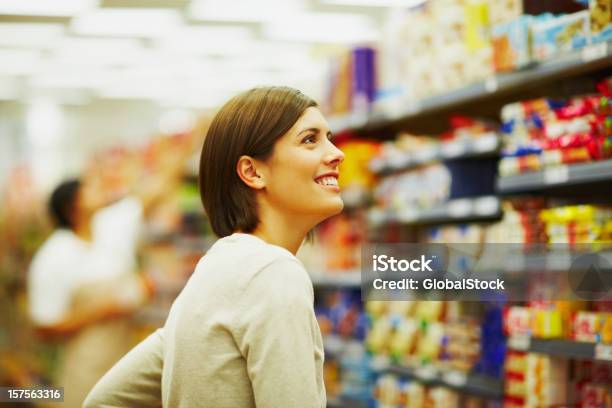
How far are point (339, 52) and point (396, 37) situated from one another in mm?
888

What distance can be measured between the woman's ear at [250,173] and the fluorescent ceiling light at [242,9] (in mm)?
6904

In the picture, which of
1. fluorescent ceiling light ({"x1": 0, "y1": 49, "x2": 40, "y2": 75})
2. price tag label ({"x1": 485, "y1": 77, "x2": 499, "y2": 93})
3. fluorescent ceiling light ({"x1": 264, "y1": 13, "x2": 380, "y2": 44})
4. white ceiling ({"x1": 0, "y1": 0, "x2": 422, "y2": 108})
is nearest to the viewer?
price tag label ({"x1": 485, "y1": 77, "x2": 499, "y2": 93})

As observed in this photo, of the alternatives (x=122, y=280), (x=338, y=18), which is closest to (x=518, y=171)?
(x=122, y=280)

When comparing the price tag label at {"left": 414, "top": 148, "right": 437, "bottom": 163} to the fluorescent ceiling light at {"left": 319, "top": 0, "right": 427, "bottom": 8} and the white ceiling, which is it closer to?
the white ceiling

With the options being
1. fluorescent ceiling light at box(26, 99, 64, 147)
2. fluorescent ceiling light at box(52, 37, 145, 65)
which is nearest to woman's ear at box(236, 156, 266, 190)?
fluorescent ceiling light at box(52, 37, 145, 65)

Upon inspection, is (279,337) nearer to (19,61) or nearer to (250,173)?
(250,173)

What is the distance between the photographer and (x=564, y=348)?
2.86 m

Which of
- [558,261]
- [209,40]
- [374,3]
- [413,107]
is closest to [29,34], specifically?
[209,40]

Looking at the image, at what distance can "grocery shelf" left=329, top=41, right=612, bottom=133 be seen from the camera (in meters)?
2.76

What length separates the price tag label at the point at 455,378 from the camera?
360 centimetres

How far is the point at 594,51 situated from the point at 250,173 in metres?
1.45

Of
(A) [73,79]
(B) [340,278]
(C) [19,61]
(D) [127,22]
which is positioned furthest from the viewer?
(A) [73,79]

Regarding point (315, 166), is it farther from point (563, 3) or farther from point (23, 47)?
point (23, 47)

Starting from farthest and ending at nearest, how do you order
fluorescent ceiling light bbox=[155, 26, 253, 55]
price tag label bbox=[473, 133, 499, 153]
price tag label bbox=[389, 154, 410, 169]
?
fluorescent ceiling light bbox=[155, 26, 253, 55], price tag label bbox=[389, 154, 410, 169], price tag label bbox=[473, 133, 499, 153]
